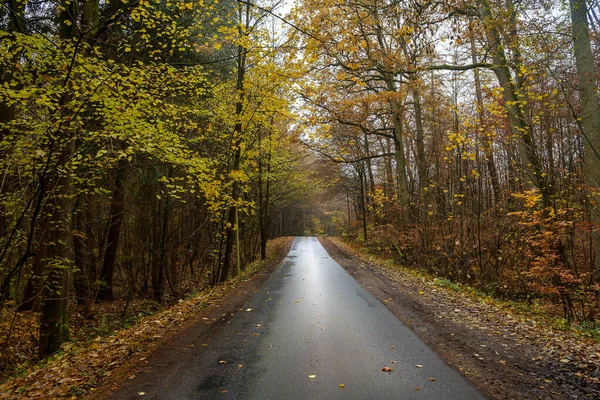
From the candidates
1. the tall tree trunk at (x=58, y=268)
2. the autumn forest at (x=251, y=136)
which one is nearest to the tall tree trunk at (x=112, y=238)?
the autumn forest at (x=251, y=136)

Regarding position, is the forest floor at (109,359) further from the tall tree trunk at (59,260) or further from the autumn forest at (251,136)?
the autumn forest at (251,136)

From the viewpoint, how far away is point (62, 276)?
25.1 ft

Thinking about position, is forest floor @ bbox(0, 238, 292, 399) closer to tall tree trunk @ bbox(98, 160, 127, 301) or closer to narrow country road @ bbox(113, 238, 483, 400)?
narrow country road @ bbox(113, 238, 483, 400)

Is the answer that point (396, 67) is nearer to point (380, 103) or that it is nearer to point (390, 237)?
point (380, 103)

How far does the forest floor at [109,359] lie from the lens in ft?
14.1

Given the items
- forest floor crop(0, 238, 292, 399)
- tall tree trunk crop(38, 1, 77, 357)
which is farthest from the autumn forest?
forest floor crop(0, 238, 292, 399)

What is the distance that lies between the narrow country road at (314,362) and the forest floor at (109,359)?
0.45 m

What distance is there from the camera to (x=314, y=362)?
4754 mm

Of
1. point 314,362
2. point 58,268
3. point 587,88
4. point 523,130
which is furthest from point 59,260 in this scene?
point 587,88

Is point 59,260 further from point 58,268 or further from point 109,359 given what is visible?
point 109,359

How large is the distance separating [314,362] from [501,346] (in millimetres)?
2892

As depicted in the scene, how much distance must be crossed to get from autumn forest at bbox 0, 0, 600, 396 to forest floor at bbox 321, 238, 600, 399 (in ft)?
4.66

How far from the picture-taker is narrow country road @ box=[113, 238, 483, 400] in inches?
155

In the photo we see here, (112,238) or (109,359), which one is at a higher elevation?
(112,238)
